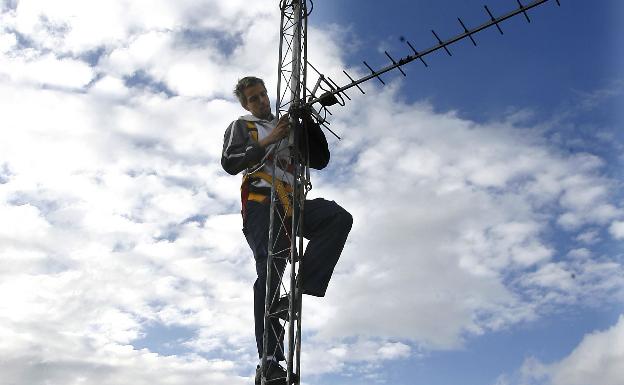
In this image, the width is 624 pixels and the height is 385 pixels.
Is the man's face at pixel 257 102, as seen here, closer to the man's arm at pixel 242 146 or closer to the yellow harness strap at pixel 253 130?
the yellow harness strap at pixel 253 130

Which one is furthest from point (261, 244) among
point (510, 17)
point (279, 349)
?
point (510, 17)

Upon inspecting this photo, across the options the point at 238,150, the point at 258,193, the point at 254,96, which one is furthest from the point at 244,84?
the point at 258,193

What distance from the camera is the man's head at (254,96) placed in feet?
29.3

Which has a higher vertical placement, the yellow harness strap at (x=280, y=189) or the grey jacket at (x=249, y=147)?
the grey jacket at (x=249, y=147)

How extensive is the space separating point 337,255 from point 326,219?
43cm

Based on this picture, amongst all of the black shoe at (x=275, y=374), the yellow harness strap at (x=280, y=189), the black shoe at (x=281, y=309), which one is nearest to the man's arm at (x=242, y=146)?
the yellow harness strap at (x=280, y=189)

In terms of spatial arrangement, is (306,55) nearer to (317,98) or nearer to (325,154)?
(317,98)

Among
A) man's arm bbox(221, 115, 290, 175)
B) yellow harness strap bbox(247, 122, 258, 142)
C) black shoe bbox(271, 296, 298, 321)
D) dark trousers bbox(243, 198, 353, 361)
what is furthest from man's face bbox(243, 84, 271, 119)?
black shoe bbox(271, 296, 298, 321)

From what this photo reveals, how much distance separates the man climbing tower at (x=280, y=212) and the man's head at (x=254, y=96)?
14cm

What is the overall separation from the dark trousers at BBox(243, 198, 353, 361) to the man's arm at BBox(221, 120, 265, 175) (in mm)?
489

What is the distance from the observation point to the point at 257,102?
8.94 meters

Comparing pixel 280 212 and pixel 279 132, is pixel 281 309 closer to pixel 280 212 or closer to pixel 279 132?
pixel 280 212

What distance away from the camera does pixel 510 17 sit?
26.5 feet

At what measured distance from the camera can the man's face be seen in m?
8.92
